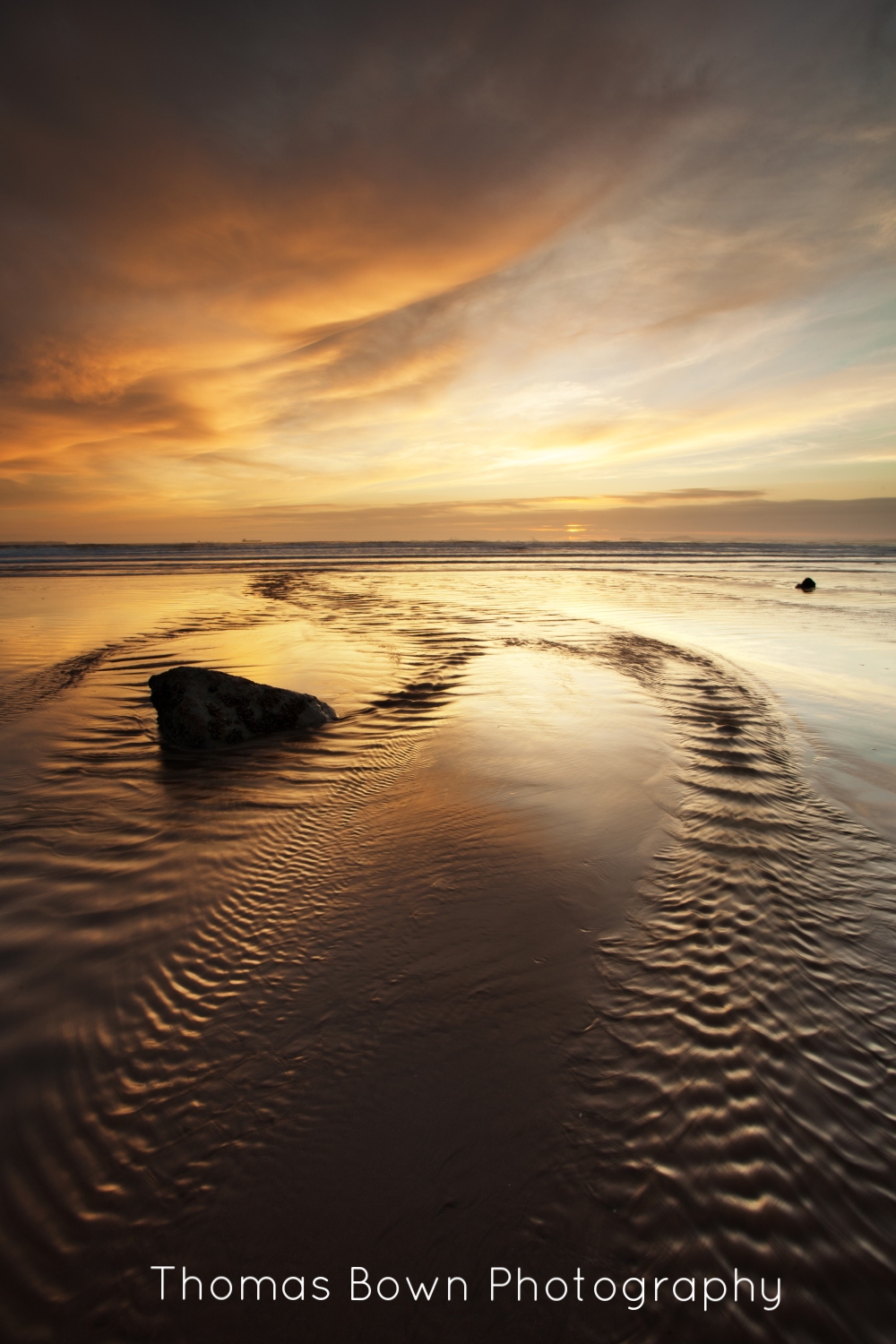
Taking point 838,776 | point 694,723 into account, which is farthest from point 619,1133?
point 694,723

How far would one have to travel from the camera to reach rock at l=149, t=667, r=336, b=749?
22.9 feet

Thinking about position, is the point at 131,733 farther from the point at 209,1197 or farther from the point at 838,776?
the point at 838,776

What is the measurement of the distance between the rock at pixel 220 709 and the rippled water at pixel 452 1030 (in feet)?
1.14

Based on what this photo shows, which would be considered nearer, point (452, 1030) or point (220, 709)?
point (452, 1030)

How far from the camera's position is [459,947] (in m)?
3.41

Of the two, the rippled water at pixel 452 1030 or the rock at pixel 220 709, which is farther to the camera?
the rock at pixel 220 709

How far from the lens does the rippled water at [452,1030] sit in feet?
6.41

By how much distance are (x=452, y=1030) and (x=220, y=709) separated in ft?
17.4

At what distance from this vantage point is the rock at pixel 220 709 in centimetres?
697

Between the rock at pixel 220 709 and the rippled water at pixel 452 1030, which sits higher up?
the rock at pixel 220 709

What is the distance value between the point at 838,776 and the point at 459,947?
181 inches

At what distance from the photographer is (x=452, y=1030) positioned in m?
2.82

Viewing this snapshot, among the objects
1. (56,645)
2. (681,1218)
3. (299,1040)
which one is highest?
(56,645)

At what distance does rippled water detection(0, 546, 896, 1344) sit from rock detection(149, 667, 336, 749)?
0.35 m
